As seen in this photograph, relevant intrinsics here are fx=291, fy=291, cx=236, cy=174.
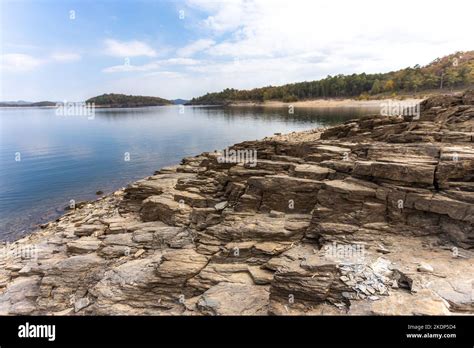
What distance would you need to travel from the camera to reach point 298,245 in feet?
45.8

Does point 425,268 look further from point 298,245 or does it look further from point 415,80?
point 415,80

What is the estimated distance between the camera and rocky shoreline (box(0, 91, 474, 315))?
10.6 m

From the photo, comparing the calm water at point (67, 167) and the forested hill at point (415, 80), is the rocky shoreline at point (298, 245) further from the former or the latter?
the forested hill at point (415, 80)

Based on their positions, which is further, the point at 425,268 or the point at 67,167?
the point at 67,167

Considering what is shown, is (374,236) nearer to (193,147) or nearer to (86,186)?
(86,186)

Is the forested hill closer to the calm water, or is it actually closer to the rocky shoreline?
the calm water

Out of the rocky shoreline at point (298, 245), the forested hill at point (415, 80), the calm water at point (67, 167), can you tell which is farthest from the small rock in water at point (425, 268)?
the forested hill at point (415, 80)

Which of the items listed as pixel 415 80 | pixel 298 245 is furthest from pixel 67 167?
pixel 415 80

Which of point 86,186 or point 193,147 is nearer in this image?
point 86,186

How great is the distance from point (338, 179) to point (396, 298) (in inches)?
288

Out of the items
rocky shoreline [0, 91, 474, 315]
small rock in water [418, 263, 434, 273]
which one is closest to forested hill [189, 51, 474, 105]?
rocky shoreline [0, 91, 474, 315]

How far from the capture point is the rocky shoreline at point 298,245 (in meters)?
10.6
